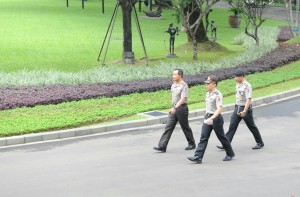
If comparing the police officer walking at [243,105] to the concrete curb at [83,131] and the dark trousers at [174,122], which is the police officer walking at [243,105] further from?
the concrete curb at [83,131]

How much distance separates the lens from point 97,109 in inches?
690

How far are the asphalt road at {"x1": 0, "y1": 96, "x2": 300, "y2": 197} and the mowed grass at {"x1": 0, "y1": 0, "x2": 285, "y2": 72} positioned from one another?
12.5m

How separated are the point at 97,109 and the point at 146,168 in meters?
5.77

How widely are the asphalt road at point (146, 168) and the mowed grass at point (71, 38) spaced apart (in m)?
12.5

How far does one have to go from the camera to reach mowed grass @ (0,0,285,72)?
28859 millimetres

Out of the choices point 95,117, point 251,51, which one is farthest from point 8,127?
point 251,51

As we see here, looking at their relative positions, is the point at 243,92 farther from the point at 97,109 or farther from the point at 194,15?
the point at 194,15

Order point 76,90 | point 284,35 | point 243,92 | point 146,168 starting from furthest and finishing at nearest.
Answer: point 284,35 < point 76,90 < point 243,92 < point 146,168

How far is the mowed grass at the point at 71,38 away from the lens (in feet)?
94.7

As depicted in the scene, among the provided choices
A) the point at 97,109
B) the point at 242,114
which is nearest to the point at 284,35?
the point at 97,109

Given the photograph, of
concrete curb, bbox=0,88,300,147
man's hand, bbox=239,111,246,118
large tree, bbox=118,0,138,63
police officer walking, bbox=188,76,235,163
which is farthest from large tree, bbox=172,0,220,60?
police officer walking, bbox=188,76,235,163

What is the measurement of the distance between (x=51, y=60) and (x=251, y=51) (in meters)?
8.95

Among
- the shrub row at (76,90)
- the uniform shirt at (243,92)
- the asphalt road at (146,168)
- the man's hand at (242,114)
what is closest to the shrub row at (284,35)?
the shrub row at (76,90)

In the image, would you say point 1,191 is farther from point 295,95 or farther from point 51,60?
point 51,60
